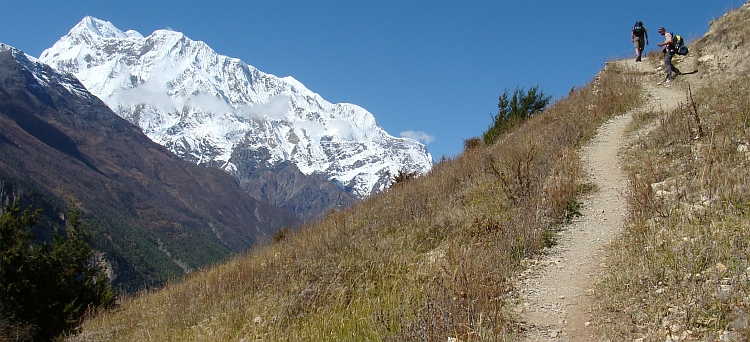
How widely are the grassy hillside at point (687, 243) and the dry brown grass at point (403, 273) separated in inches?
48.5

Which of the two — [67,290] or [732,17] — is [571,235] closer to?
[67,290]

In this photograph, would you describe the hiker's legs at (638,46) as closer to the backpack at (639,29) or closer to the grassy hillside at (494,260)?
the backpack at (639,29)

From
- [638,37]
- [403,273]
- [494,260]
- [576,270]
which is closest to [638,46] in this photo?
[638,37]

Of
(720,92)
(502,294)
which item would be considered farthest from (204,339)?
(720,92)

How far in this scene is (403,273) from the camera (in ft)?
22.5

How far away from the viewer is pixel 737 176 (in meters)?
6.52

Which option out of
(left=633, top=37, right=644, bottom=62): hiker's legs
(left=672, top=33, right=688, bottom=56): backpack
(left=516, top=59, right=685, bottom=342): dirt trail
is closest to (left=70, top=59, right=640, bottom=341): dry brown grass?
(left=516, top=59, right=685, bottom=342): dirt trail

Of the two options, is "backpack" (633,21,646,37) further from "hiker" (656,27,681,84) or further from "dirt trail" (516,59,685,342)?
"dirt trail" (516,59,685,342)

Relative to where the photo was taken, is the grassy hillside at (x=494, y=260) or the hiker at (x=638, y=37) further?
the hiker at (x=638, y=37)

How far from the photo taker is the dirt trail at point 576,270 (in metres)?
5.07

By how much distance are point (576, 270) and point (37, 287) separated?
1578cm

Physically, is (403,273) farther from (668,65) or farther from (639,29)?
(639,29)

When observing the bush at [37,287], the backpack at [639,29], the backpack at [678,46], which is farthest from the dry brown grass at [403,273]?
the backpack at [639,29]

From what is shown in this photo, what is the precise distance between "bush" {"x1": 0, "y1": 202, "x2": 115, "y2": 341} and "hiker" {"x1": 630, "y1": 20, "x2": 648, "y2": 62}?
24892mm
